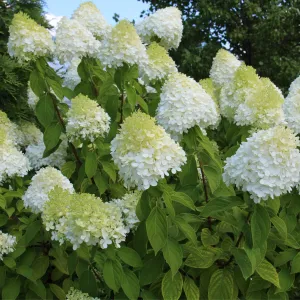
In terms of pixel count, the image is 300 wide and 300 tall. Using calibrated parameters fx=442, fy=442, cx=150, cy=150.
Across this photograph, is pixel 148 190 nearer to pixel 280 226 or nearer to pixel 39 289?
pixel 280 226

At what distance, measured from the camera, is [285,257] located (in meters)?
2.13

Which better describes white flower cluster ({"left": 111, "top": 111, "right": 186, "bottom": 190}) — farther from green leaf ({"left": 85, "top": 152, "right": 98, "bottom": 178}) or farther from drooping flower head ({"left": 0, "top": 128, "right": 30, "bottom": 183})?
drooping flower head ({"left": 0, "top": 128, "right": 30, "bottom": 183})

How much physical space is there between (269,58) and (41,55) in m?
7.61

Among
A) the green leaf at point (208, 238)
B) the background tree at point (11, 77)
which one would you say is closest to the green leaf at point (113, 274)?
the green leaf at point (208, 238)

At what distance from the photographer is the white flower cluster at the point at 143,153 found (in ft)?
5.61

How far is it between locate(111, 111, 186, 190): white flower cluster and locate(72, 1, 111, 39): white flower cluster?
1788mm

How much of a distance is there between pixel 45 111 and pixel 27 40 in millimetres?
415

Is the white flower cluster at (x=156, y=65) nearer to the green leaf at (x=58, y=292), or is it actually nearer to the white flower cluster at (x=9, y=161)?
the white flower cluster at (x=9, y=161)

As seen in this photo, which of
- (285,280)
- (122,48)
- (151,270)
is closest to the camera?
(151,270)

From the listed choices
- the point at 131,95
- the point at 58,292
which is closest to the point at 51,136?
the point at 131,95

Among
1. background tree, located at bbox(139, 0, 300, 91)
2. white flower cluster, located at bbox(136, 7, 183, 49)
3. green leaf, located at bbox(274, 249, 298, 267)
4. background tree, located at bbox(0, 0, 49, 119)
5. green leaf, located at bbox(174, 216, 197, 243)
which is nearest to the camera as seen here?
green leaf, located at bbox(174, 216, 197, 243)

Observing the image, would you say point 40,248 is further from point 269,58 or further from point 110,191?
point 269,58

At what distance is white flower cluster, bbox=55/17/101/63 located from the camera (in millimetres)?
2836

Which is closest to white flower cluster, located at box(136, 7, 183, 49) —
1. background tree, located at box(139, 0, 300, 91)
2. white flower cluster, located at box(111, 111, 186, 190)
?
white flower cluster, located at box(111, 111, 186, 190)
